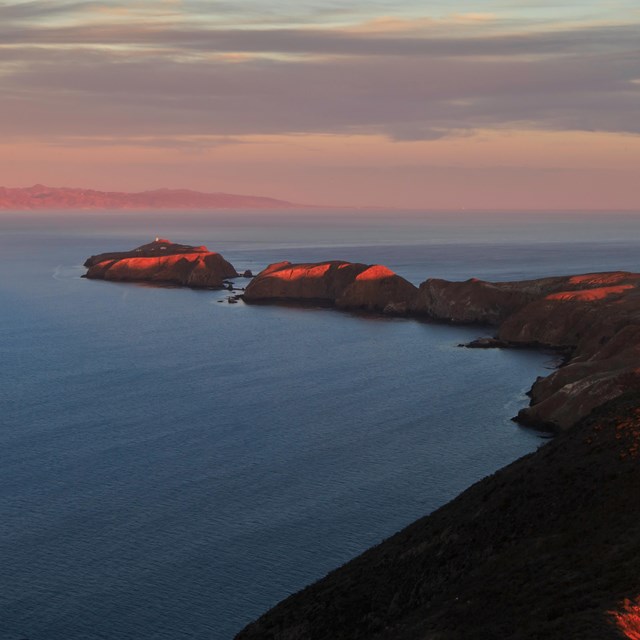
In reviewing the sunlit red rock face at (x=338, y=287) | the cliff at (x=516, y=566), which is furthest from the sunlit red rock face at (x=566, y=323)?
the cliff at (x=516, y=566)

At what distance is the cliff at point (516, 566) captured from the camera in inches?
1307

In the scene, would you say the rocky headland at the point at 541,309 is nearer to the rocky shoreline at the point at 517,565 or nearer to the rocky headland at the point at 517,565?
the rocky shoreline at the point at 517,565

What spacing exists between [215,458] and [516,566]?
135 ft

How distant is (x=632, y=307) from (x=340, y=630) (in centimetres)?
8727

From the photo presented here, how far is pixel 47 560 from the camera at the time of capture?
56062mm

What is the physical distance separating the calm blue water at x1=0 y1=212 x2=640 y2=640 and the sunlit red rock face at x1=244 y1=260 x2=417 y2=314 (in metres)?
22.9

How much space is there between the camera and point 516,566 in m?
38.4

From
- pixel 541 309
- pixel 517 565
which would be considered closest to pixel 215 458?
pixel 517 565

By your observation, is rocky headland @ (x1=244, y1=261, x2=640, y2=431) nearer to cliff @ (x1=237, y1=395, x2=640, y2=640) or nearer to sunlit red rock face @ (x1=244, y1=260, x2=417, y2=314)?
sunlit red rock face @ (x1=244, y1=260, x2=417, y2=314)

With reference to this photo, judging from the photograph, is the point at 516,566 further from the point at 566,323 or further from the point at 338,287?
the point at 338,287

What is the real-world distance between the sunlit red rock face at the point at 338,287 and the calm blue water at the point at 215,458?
22933 mm

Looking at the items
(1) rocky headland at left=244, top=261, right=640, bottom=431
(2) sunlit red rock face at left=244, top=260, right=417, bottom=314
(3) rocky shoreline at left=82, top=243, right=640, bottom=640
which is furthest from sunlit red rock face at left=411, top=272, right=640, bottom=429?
(3) rocky shoreline at left=82, top=243, right=640, bottom=640

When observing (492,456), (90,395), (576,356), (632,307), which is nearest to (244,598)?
(492,456)

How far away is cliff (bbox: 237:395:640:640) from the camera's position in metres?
33.2
